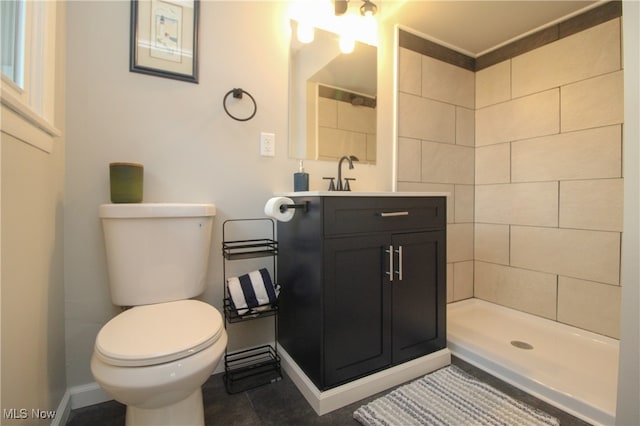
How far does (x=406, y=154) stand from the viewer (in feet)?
6.73

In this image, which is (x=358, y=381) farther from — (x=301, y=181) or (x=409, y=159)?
(x=409, y=159)

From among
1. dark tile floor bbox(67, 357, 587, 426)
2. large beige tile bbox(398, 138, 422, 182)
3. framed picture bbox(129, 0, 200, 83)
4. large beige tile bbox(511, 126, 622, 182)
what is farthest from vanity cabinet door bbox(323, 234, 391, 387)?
large beige tile bbox(511, 126, 622, 182)

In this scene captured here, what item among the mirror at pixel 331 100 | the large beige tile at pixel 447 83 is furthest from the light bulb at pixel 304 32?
the large beige tile at pixel 447 83

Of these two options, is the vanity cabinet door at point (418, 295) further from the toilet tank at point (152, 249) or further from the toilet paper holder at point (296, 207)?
the toilet tank at point (152, 249)

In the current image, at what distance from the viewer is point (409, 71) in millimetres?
2053

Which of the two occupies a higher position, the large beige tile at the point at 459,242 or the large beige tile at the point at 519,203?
the large beige tile at the point at 519,203

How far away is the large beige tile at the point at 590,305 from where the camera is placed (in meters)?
1.68

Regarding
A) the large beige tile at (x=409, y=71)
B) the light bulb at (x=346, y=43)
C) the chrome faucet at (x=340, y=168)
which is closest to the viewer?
the chrome faucet at (x=340, y=168)

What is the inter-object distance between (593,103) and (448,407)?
1.89 metres

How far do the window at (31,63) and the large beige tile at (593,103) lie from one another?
262cm

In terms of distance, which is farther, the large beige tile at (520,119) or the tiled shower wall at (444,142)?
the tiled shower wall at (444,142)

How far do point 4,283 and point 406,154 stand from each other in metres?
2.00

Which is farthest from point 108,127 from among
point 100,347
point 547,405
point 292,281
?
point 547,405

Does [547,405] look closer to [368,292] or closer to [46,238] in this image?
[368,292]
